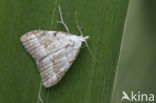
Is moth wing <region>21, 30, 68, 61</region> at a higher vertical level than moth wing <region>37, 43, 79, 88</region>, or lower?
higher

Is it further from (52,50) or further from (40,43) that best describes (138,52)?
(40,43)

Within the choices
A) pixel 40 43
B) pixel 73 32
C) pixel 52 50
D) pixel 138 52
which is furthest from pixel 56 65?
pixel 138 52

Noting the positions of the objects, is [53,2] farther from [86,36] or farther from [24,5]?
[86,36]

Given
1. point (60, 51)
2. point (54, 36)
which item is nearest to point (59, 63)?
point (60, 51)

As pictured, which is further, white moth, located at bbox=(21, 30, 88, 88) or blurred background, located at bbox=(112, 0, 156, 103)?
white moth, located at bbox=(21, 30, 88, 88)

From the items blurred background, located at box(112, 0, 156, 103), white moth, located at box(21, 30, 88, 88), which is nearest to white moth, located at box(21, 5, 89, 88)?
white moth, located at box(21, 30, 88, 88)

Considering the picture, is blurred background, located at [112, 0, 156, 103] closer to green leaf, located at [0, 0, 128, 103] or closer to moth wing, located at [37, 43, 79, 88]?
green leaf, located at [0, 0, 128, 103]
